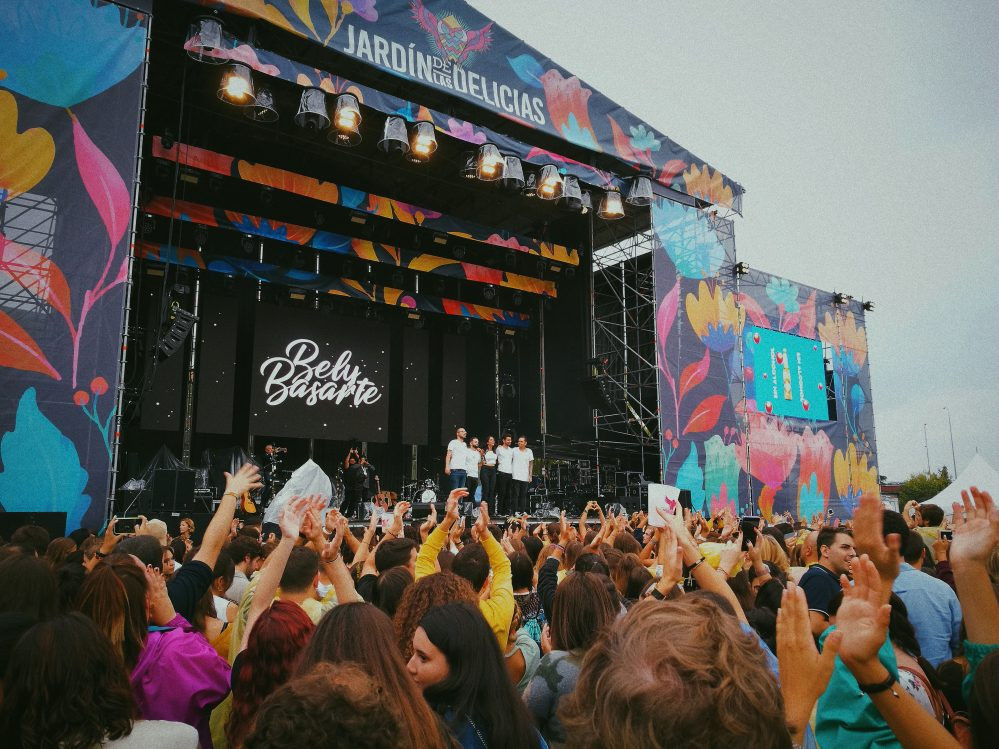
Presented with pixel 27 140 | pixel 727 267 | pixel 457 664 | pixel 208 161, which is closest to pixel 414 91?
pixel 208 161

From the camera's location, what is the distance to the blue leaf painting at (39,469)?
6.94 meters

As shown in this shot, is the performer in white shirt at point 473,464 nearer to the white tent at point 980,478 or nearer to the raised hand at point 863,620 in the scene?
the white tent at point 980,478

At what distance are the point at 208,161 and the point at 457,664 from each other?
11.2 metres

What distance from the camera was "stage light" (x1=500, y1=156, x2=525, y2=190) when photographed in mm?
11681

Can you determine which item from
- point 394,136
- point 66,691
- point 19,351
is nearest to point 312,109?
point 394,136

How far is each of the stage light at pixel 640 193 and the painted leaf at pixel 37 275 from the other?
9.97 m

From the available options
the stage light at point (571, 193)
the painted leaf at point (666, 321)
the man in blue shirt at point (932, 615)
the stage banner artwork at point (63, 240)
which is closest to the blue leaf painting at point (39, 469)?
the stage banner artwork at point (63, 240)

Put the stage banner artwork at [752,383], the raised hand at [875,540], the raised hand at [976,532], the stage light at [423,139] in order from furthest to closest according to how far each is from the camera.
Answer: the stage banner artwork at [752,383] < the stage light at [423,139] < the raised hand at [976,532] < the raised hand at [875,540]

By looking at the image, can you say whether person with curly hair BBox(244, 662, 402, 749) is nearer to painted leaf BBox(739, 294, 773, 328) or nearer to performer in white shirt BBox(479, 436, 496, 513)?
performer in white shirt BBox(479, 436, 496, 513)

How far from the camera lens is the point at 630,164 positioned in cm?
1324

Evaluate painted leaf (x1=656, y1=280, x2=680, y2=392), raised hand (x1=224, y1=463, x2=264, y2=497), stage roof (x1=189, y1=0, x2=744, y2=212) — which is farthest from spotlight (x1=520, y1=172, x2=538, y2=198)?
raised hand (x1=224, y1=463, x2=264, y2=497)

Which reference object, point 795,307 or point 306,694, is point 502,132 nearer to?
point 795,307

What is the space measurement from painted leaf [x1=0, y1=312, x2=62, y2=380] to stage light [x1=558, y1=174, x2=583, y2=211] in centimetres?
858

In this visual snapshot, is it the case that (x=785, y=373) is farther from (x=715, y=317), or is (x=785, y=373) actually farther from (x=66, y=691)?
(x=66, y=691)
